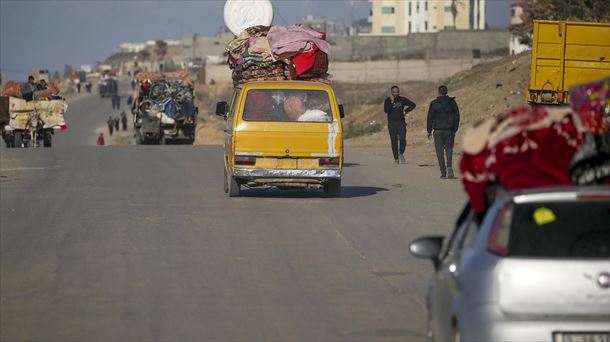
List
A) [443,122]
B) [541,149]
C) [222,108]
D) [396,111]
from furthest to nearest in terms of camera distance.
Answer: [396,111]
[443,122]
[222,108]
[541,149]

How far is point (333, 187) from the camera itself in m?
21.5

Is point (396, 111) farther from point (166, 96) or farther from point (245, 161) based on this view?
point (166, 96)

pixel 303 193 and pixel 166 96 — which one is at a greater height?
pixel 303 193

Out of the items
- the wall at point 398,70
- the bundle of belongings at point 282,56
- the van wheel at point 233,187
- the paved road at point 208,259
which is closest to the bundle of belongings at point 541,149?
the paved road at point 208,259

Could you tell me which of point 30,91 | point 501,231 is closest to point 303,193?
point 501,231

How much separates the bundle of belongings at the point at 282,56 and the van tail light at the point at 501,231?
18685 mm

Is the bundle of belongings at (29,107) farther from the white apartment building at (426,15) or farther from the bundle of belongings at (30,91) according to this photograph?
the white apartment building at (426,15)

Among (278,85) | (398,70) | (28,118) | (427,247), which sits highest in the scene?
(427,247)

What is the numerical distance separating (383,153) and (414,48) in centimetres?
7106

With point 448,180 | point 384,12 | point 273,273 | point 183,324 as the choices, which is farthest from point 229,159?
point 384,12

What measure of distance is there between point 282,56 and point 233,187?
5170 millimetres

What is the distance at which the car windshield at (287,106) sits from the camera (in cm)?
2100

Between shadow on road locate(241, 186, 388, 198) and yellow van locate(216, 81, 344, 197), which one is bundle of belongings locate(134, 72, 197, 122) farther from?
yellow van locate(216, 81, 344, 197)

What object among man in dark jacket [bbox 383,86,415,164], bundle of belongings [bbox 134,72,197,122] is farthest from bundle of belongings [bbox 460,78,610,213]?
bundle of belongings [bbox 134,72,197,122]
